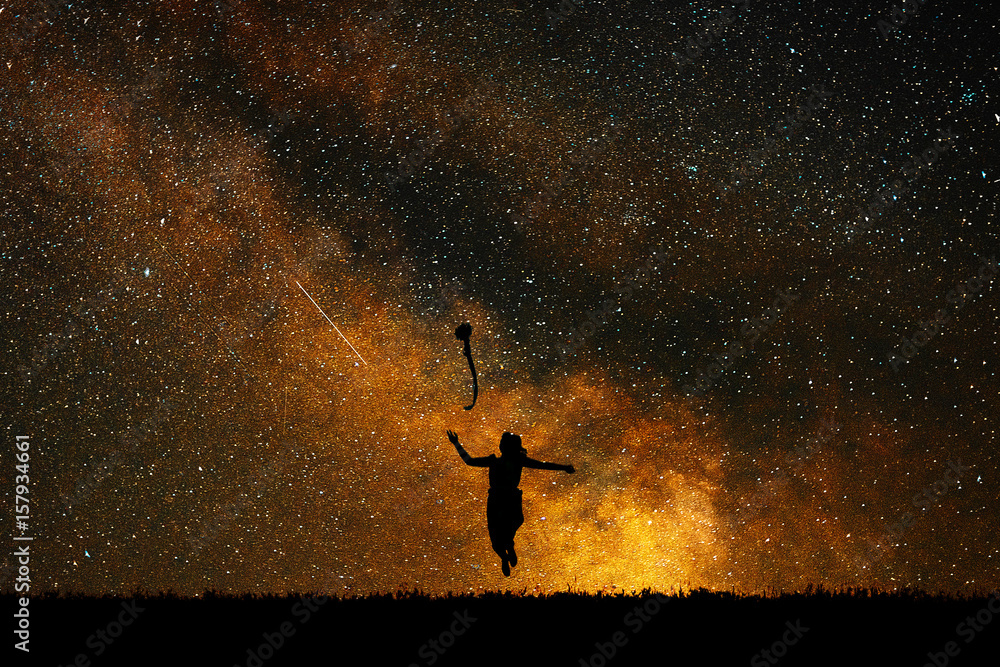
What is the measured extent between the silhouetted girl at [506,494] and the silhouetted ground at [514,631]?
4.10 feet

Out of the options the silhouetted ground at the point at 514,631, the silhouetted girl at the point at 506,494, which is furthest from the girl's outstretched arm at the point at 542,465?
the silhouetted ground at the point at 514,631

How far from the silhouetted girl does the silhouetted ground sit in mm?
1249

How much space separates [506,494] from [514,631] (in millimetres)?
2095

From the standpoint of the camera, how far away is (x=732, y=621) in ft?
16.9

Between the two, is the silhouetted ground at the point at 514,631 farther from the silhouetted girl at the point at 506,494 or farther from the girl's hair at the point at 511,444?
the girl's hair at the point at 511,444

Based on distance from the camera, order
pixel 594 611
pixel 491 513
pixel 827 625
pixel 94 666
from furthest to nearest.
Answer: pixel 491 513 → pixel 594 611 → pixel 827 625 → pixel 94 666

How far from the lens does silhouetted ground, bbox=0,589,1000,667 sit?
4633 mm

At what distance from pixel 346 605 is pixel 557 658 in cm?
188

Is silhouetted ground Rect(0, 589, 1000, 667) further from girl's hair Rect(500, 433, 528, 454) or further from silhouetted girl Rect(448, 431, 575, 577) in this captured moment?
girl's hair Rect(500, 433, 528, 454)

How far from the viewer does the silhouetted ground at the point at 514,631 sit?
463 cm

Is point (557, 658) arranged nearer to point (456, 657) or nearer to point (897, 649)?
point (456, 657)

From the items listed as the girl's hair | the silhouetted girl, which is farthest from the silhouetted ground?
the girl's hair

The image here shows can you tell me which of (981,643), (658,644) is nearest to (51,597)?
(658,644)

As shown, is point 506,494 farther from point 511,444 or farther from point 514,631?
point 514,631
